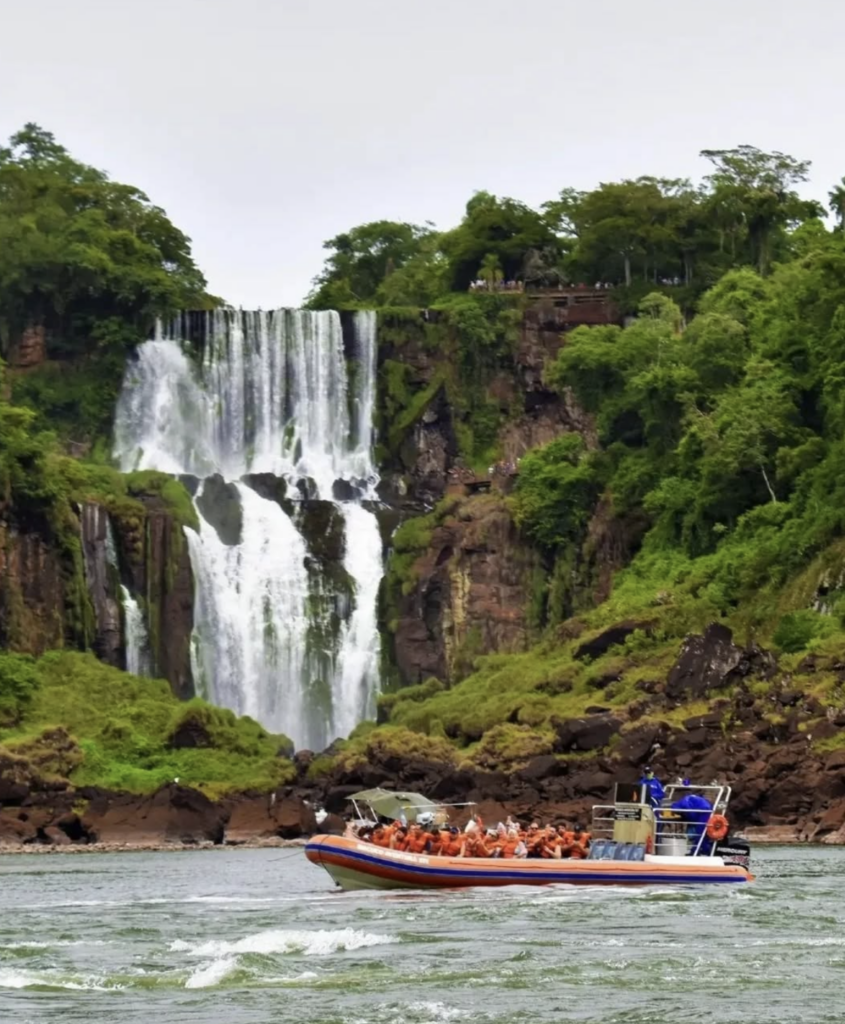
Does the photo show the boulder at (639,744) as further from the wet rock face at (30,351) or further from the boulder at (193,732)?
the wet rock face at (30,351)

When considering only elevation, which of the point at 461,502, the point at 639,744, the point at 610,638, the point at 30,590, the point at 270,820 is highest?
the point at 461,502

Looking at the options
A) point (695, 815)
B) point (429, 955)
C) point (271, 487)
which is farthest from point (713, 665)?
Result: point (429, 955)

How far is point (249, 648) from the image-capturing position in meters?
120

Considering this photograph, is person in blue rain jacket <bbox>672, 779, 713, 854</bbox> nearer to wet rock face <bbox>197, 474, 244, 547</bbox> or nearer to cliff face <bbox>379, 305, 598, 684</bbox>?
cliff face <bbox>379, 305, 598, 684</bbox>

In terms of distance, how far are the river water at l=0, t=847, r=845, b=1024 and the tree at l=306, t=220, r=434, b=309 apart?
88.1 m

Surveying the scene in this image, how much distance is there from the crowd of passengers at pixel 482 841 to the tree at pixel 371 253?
8740 cm

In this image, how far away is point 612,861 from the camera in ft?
217

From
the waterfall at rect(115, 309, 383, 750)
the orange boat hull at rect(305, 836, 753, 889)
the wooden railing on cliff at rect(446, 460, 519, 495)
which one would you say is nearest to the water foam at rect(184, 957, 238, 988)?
the orange boat hull at rect(305, 836, 753, 889)

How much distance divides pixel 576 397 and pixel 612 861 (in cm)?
6557

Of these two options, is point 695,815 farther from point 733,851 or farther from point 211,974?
point 211,974

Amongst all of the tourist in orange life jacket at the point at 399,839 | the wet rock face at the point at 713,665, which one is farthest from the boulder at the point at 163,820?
the tourist in orange life jacket at the point at 399,839

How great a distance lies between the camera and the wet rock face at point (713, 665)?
9712cm

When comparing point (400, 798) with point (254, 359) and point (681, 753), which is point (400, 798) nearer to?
point (681, 753)

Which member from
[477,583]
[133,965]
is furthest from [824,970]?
[477,583]
